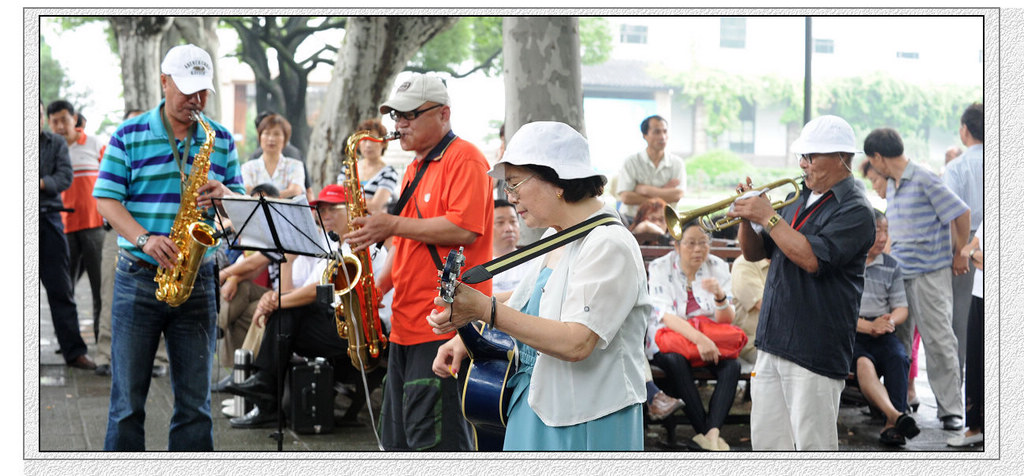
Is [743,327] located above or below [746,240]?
below

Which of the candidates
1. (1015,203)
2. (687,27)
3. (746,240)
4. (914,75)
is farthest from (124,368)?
(687,27)

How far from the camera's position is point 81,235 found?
937 cm

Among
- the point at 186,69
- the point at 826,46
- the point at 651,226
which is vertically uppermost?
the point at 826,46

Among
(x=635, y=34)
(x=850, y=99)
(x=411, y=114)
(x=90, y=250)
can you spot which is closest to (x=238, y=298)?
(x=90, y=250)

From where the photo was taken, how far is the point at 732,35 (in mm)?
32719

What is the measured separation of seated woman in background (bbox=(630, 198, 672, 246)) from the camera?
8.62m

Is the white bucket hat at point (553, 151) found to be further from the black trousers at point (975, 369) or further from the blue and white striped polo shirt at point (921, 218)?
the blue and white striped polo shirt at point (921, 218)

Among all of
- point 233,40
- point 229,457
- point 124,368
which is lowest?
point 229,457

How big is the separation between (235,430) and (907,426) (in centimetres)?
435

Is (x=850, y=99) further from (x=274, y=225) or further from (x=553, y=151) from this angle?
(x=553, y=151)

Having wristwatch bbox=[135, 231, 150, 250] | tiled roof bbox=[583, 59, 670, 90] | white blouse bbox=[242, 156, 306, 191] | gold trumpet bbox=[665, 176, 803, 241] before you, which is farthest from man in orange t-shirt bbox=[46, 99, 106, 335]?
tiled roof bbox=[583, 59, 670, 90]

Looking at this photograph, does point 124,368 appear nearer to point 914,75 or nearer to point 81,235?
point 81,235

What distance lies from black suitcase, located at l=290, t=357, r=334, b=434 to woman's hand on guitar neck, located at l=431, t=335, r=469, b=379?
9.79 feet

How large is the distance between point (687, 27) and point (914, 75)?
32.0 ft
